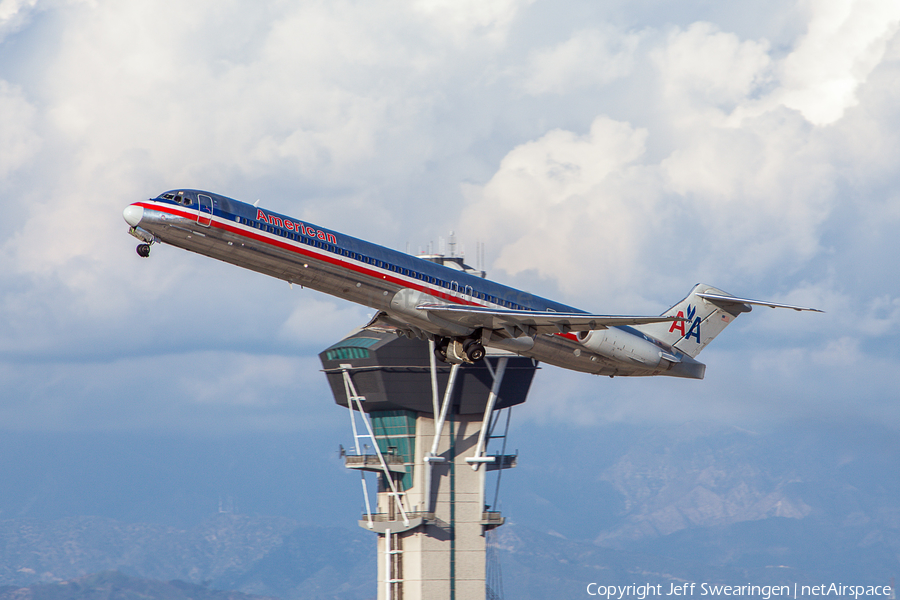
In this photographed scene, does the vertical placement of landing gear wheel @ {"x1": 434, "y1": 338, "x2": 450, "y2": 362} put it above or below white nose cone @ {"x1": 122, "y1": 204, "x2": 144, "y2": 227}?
below

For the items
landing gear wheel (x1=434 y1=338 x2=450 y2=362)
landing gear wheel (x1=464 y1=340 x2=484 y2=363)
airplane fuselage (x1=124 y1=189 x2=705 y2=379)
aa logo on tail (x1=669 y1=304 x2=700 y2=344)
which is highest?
aa logo on tail (x1=669 y1=304 x2=700 y2=344)

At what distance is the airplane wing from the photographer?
48094mm

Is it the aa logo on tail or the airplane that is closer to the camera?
the airplane

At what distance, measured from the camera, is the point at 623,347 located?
55438mm

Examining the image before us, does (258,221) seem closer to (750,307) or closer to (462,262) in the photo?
(750,307)

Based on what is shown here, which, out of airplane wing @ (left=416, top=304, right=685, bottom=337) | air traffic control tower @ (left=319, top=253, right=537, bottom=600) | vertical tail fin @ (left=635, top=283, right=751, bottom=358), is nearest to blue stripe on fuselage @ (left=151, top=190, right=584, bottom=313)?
airplane wing @ (left=416, top=304, right=685, bottom=337)

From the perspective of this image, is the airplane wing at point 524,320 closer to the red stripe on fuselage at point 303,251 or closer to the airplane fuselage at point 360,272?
the airplane fuselage at point 360,272

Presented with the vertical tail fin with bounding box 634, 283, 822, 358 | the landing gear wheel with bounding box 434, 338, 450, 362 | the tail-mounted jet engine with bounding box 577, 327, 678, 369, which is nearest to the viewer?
the landing gear wheel with bounding box 434, 338, 450, 362

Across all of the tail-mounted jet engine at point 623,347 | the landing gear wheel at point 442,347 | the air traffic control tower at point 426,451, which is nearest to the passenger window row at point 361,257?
the landing gear wheel at point 442,347

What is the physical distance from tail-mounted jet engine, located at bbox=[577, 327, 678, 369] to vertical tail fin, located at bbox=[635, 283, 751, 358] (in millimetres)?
3159

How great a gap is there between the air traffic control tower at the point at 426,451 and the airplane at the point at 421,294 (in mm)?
29316

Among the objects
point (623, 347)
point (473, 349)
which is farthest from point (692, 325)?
point (473, 349)

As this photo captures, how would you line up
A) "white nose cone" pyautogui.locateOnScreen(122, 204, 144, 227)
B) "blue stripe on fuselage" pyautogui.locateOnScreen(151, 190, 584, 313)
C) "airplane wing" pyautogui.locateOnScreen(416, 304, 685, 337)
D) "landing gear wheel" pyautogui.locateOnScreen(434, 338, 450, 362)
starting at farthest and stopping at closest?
"landing gear wheel" pyautogui.locateOnScreen(434, 338, 450, 362) < "airplane wing" pyautogui.locateOnScreen(416, 304, 685, 337) < "blue stripe on fuselage" pyautogui.locateOnScreen(151, 190, 584, 313) < "white nose cone" pyautogui.locateOnScreen(122, 204, 144, 227)

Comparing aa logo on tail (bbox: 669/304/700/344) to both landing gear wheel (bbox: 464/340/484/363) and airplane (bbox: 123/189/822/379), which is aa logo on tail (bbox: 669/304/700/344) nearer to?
airplane (bbox: 123/189/822/379)
